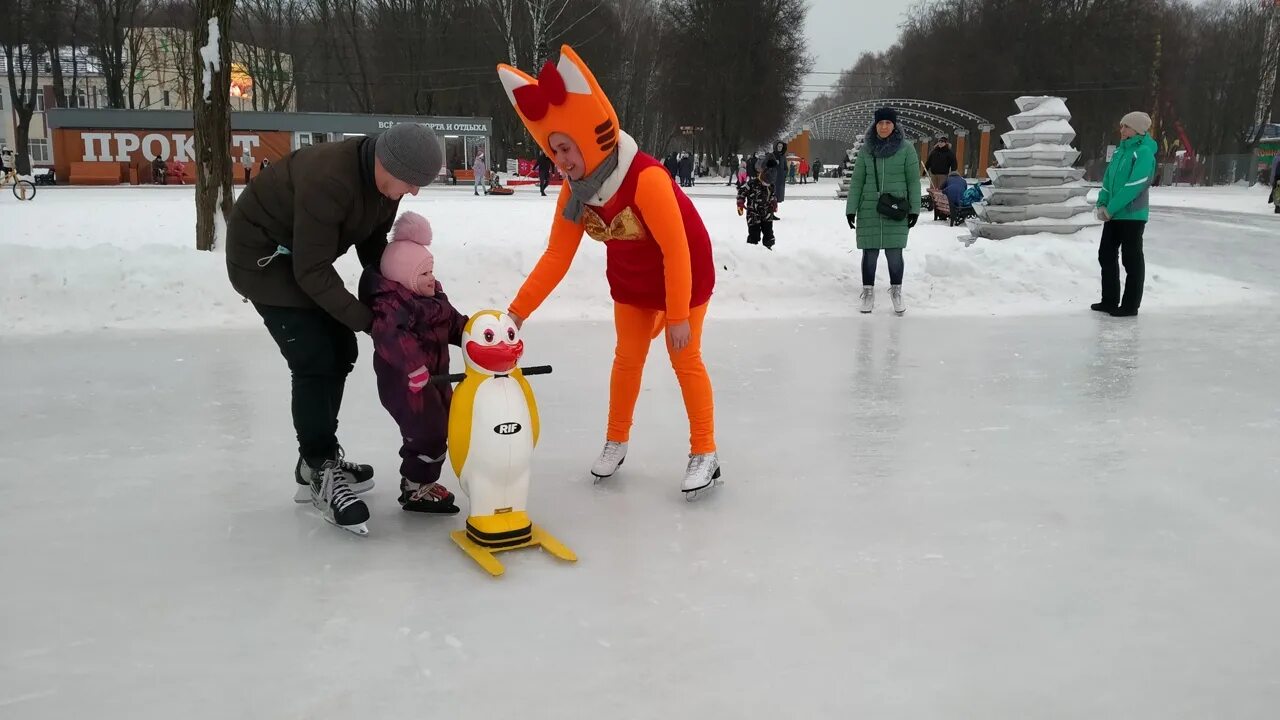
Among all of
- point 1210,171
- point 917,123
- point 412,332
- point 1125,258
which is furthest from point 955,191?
point 1210,171

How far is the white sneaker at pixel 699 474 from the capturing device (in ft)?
11.0

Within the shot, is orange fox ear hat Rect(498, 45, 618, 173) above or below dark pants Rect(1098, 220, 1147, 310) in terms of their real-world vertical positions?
above

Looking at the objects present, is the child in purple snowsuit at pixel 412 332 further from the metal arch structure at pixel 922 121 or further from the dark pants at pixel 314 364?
the metal arch structure at pixel 922 121

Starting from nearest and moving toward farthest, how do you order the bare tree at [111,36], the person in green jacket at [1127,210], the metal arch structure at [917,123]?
the person in green jacket at [1127,210] < the bare tree at [111,36] < the metal arch structure at [917,123]

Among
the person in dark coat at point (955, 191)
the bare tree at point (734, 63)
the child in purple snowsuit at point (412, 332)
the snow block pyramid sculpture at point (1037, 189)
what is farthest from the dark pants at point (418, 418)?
the bare tree at point (734, 63)

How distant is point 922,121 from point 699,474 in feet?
130

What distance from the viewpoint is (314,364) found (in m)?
3.04

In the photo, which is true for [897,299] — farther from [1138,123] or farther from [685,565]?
[685,565]

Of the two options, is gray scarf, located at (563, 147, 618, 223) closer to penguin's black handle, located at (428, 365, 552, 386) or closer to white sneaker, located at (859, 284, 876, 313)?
penguin's black handle, located at (428, 365, 552, 386)

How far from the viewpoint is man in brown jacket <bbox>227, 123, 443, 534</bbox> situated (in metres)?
2.79

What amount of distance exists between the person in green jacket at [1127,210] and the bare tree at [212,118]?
22.5 ft

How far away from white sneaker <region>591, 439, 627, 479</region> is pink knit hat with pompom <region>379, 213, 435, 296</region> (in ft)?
3.27

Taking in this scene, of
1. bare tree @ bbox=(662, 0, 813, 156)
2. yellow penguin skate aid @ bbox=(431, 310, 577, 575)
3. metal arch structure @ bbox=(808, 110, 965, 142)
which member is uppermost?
bare tree @ bbox=(662, 0, 813, 156)

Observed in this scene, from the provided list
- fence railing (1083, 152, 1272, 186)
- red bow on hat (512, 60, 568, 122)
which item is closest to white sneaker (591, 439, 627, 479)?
red bow on hat (512, 60, 568, 122)
